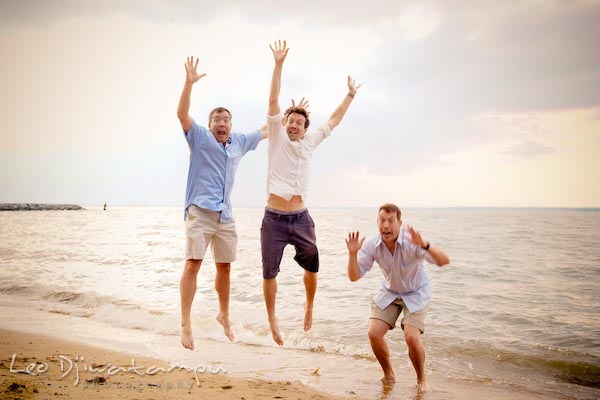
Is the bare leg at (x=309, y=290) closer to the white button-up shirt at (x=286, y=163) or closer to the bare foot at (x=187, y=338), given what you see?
the white button-up shirt at (x=286, y=163)

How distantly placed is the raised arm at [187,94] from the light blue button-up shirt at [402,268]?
256cm

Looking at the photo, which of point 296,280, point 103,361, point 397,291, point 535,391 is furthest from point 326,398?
point 296,280

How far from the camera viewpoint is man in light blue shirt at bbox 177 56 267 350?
16.3 ft

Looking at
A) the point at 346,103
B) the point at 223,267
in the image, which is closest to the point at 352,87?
the point at 346,103

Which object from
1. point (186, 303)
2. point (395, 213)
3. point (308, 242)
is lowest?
point (186, 303)

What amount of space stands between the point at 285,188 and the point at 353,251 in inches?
45.0

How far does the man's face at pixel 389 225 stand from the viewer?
4891 mm

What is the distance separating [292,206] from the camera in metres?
5.37

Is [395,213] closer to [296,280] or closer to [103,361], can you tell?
[103,361]

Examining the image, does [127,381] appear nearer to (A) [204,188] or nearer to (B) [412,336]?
(A) [204,188]

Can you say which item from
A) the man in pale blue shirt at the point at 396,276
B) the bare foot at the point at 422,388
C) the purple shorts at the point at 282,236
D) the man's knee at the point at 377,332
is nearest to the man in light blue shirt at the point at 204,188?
the purple shorts at the point at 282,236

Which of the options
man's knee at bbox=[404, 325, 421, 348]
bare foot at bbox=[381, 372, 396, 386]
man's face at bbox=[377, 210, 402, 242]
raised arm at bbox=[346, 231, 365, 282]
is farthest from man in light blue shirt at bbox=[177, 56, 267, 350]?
bare foot at bbox=[381, 372, 396, 386]

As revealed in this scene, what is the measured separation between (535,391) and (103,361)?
18.4 feet

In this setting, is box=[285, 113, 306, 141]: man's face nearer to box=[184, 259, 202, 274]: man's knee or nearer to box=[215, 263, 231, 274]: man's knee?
box=[215, 263, 231, 274]: man's knee
